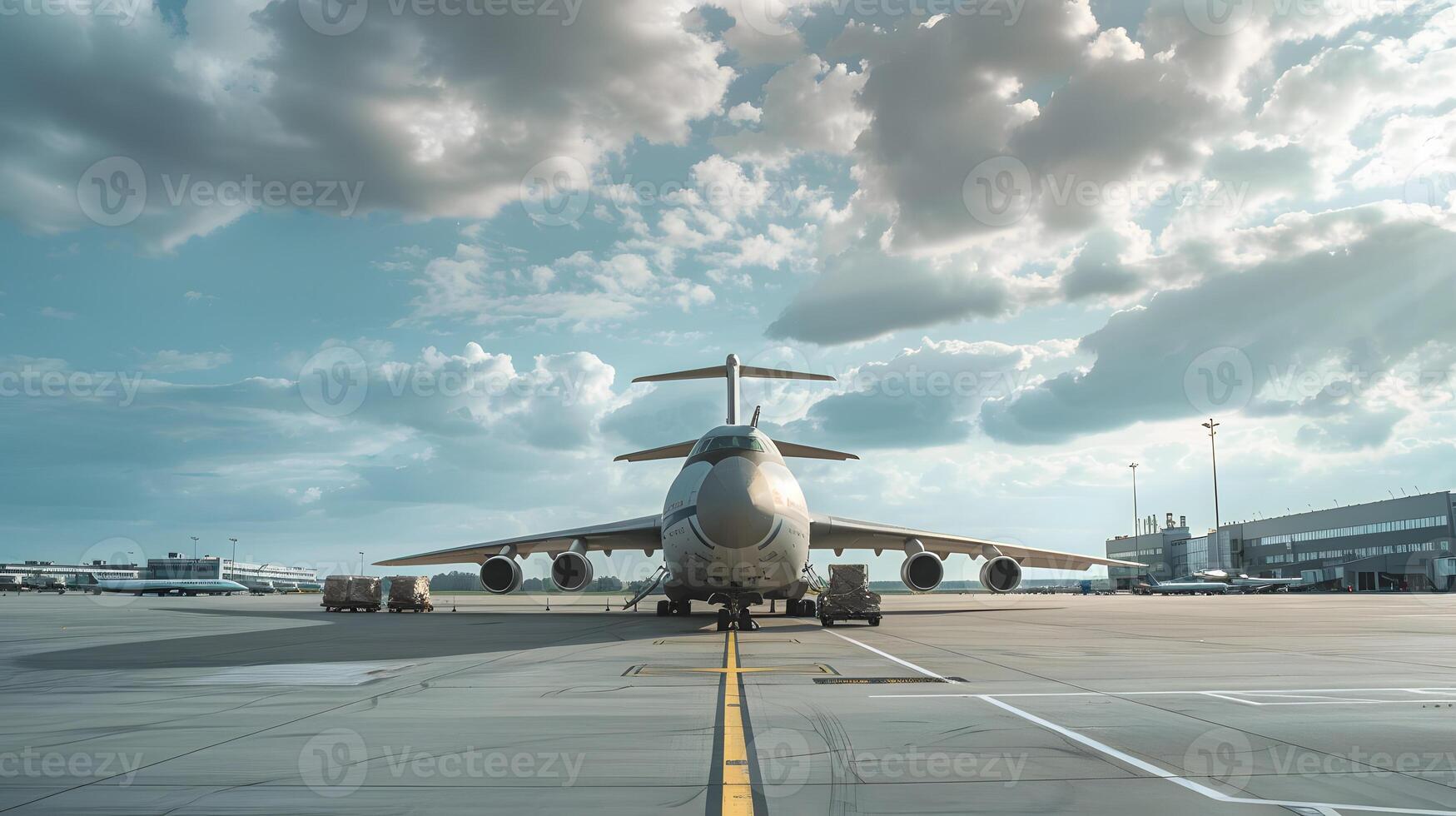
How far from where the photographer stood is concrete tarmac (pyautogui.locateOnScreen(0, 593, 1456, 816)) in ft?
16.9

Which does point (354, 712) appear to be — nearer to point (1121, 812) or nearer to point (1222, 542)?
point (1121, 812)

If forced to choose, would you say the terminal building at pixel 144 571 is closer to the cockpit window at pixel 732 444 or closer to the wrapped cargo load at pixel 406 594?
the wrapped cargo load at pixel 406 594

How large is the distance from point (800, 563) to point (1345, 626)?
14.8m

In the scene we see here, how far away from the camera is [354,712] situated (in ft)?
27.4

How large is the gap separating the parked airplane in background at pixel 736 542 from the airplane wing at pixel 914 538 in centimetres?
5

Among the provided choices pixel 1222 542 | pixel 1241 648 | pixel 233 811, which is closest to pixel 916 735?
pixel 233 811

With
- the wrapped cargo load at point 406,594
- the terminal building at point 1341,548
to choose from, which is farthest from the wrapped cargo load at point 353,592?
the terminal building at point 1341,548

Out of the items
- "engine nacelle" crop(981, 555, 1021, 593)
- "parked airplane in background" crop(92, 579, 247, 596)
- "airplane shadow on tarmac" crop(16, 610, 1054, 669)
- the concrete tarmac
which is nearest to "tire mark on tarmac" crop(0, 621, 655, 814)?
the concrete tarmac

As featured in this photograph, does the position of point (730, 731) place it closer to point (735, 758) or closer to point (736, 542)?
point (735, 758)

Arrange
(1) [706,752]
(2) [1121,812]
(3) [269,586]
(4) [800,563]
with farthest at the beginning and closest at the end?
(3) [269,586]
(4) [800,563]
(1) [706,752]
(2) [1121,812]

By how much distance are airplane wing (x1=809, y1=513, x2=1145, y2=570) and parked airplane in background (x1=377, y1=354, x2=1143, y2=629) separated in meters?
0.05

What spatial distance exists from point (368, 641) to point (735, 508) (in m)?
8.26

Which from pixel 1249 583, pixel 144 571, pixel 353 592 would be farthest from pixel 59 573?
pixel 1249 583

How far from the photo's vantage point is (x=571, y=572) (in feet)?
95.0
